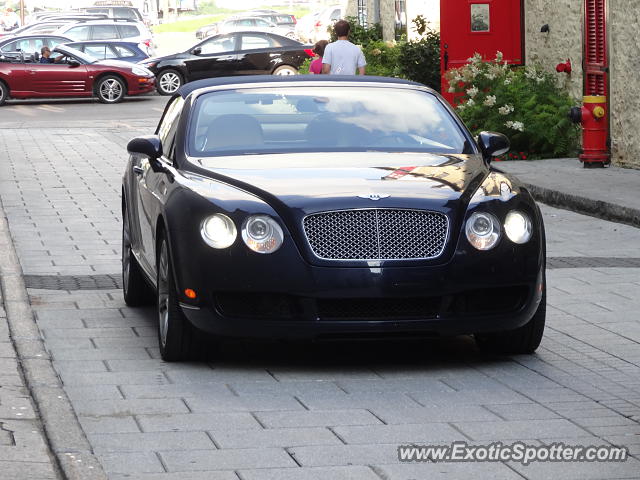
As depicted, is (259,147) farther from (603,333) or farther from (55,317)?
(603,333)

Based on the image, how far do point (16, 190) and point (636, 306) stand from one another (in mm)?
8368

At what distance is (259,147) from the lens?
777cm

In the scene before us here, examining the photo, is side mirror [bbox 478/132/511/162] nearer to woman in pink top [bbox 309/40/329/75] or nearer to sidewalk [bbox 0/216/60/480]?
sidewalk [bbox 0/216/60/480]

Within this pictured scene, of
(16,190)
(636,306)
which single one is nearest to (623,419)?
(636,306)

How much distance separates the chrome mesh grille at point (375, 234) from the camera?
664 cm

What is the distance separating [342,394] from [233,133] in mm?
2047

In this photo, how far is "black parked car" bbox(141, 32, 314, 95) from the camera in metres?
33.5

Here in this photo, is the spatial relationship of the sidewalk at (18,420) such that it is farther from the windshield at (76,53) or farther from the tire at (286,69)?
the tire at (286,69)

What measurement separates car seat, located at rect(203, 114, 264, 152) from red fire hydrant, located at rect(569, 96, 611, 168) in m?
8.49

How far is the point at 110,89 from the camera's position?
31172mm

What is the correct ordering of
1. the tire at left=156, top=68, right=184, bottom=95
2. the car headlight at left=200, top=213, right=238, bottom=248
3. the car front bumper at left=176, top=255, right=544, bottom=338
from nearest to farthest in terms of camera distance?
the car front bumper at left=176, top=255, right=544, bottom=338, the car headlight at left=200, top=213, right=238, bottom=248, the tire at left=156, top=68, right=184, bottom=95

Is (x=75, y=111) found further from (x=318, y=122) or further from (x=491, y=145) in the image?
(x=491, y=145)

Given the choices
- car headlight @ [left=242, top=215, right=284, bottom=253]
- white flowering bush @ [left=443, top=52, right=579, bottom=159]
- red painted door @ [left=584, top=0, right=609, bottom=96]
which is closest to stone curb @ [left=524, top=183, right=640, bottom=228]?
white flowering bush @ [left=443, top=52, right=579, bottom=159]

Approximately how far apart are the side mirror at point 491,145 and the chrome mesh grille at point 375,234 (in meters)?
1.20
